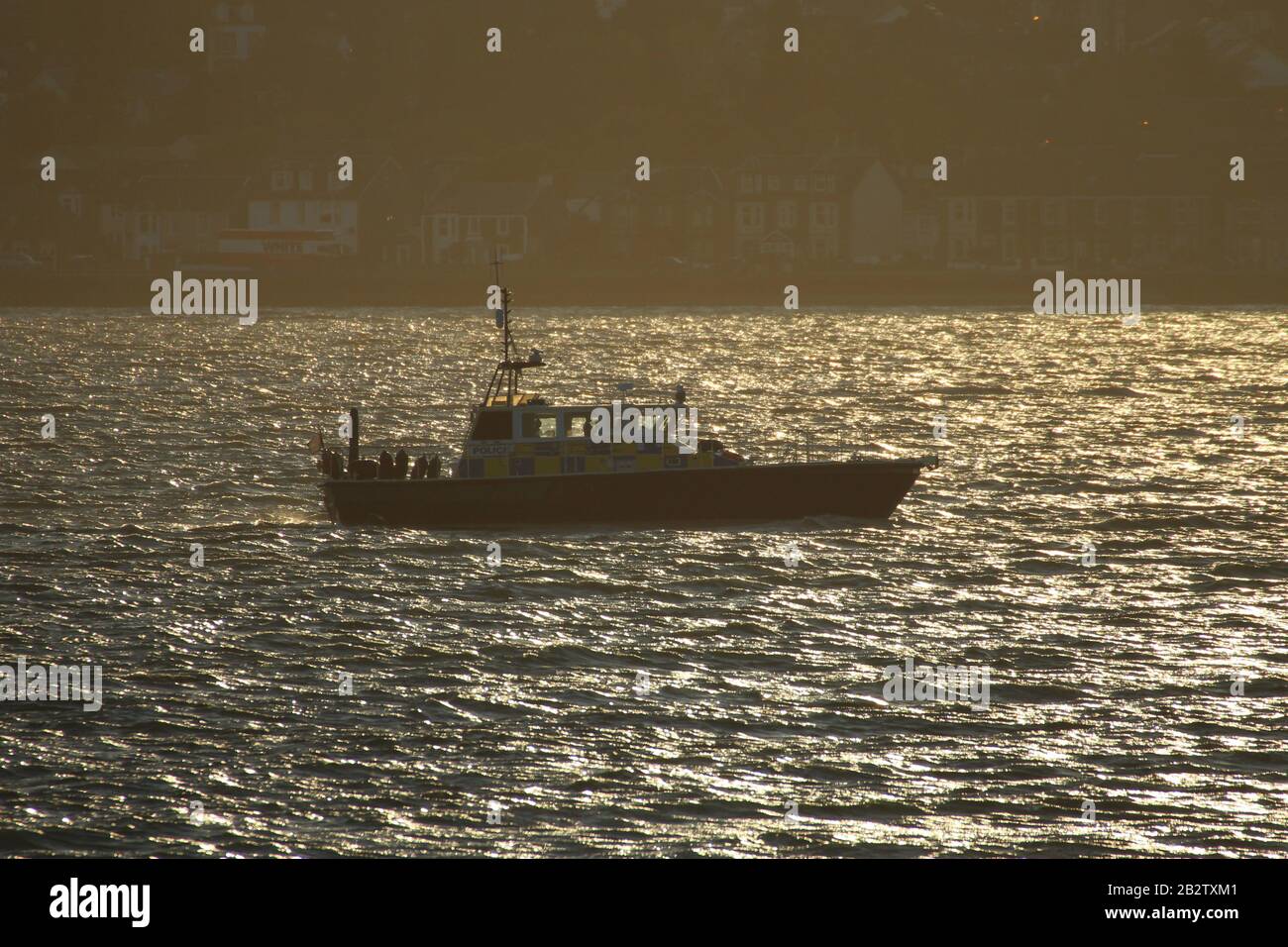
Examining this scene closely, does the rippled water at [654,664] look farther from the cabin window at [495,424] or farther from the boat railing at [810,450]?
the cabin window at [495,424]

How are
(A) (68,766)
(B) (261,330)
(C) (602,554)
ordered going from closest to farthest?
(A) (68,766) < (C) (602,554) < (B) (261,330)

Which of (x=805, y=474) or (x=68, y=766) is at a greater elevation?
(x=805, y=474)

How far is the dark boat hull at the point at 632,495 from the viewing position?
1508 inches

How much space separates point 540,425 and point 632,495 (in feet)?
8.41

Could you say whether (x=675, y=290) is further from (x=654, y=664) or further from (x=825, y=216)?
(x=654, y=664)

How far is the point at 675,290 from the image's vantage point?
173 meters

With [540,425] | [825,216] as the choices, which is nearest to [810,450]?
[540,425]

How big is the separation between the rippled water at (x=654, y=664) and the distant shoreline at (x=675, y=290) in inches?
4269

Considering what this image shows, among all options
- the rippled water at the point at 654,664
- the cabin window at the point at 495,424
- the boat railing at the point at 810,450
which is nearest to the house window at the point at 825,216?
the boat railing at the point at 810,450

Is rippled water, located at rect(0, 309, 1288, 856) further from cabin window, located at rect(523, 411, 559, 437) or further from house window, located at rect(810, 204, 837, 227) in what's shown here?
house window, located at rect(810, 204, 837, 227)

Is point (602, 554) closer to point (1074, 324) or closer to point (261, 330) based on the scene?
point (261, 330)
